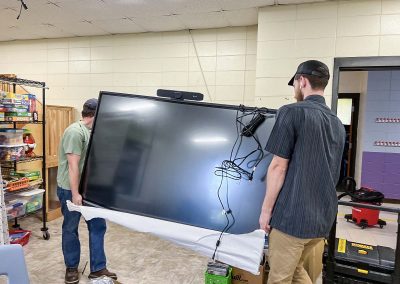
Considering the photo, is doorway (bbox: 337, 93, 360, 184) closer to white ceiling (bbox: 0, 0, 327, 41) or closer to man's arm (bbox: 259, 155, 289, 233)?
white ceiling (bbox: 0, 0, 327, 41)

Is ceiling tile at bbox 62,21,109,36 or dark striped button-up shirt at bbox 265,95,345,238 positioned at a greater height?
ceiling tile at bbox 62,21,109,36

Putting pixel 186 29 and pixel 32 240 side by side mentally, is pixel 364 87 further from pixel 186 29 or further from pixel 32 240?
pixel 32 240

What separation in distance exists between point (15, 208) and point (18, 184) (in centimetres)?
26

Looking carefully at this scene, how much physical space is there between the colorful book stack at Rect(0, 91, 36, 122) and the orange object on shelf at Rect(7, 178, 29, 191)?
2.21ft

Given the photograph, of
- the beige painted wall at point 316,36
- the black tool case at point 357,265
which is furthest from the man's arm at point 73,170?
the beige painted wall at point 316,36

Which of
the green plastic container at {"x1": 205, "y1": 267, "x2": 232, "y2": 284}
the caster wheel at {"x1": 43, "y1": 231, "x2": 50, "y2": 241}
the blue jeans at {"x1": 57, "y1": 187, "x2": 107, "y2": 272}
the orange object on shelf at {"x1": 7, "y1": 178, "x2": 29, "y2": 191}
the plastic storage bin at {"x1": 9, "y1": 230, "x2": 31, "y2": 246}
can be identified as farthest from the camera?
the caster wheel at {"x1": 43, "y1": 231, "x2": 50, "y2": 241}

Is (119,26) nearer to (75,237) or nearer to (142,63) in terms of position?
(142,63)

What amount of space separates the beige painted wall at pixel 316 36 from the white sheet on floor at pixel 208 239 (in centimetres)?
230

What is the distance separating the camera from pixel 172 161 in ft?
5.51

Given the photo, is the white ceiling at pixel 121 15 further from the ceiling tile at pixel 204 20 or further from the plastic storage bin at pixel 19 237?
the plastic storage bin at pixel 19 237

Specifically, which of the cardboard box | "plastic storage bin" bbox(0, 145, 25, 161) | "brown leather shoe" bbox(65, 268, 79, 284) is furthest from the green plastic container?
"plastic storage bin" bbox(0, 145, 25, 161)

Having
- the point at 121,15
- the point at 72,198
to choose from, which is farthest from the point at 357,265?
the point at 121,15

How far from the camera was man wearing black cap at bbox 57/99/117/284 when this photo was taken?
2.31 metres

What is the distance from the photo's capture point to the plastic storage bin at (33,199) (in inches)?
126
